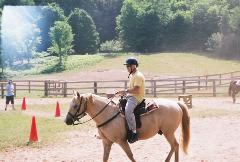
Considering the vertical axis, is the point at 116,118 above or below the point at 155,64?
above

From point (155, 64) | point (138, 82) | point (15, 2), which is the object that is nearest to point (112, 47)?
point (15, 2)

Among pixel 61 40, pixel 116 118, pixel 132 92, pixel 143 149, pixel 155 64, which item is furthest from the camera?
pixel 61 40

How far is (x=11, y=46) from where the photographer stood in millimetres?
67812

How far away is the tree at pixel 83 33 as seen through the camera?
255 ft

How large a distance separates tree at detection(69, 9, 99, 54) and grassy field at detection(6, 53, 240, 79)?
26.2 feet

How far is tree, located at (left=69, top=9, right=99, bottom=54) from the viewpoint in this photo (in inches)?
3063

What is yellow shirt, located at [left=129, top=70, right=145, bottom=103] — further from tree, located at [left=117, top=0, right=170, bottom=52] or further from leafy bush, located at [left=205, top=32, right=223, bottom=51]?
tree, located at [left=117, top=0, right=170, bottom=52]

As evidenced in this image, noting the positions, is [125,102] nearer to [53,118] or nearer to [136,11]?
[53,118]

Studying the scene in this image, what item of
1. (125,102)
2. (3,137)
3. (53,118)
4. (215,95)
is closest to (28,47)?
(215,95)

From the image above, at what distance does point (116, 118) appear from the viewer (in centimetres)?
916

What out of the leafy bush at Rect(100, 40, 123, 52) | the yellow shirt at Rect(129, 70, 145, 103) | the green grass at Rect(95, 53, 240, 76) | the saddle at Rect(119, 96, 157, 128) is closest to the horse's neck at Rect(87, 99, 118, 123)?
the saddle at Rect(119, 96, 157, 128)

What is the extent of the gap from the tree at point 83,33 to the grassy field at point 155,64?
7994 millimetres

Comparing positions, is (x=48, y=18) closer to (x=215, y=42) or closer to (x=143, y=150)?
(x=215, y=42)

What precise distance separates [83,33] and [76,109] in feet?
233
